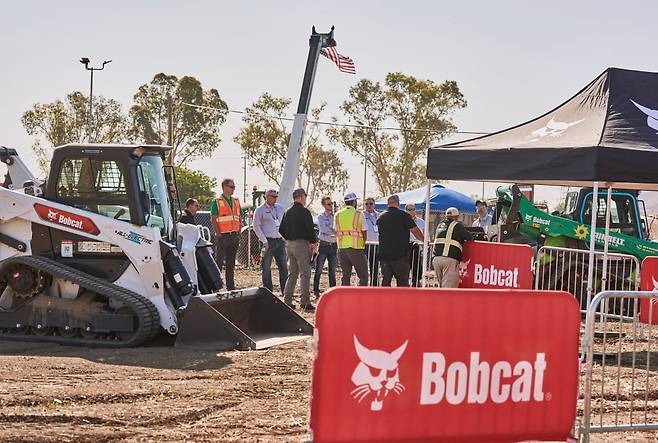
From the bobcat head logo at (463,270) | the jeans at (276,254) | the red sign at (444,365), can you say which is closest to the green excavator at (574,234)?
the bobcat head logo at (463,270)

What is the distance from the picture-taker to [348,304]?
546 cm

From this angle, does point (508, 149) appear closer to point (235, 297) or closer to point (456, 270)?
point (456, 270)

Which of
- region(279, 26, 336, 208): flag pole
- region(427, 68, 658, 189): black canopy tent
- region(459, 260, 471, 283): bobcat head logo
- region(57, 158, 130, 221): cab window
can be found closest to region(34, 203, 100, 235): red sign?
region(57, 158, 130, 221): cab window

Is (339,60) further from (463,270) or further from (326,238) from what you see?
(463,270)

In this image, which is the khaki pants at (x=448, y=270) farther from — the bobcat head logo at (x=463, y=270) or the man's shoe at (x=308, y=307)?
the man's shoe at (x=308, y=307)

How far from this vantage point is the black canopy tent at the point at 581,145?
10.2m

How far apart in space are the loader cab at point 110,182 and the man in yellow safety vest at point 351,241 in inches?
178

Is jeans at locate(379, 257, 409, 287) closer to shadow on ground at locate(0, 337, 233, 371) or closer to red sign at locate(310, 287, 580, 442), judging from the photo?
shadow on ground at locate(0, 337, 233, 371)

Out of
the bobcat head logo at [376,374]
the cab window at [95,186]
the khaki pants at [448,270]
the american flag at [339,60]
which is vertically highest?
the american flag at [339,60]

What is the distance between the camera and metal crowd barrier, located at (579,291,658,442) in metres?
6.43

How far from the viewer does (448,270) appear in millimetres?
12891

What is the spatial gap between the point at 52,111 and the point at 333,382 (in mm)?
49196

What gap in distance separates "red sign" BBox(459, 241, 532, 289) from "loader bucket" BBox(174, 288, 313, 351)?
7.75 ft

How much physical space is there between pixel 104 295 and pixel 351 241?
17.2 ft
